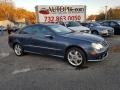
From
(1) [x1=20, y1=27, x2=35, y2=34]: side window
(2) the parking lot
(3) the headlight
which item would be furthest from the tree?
(3) the headlight

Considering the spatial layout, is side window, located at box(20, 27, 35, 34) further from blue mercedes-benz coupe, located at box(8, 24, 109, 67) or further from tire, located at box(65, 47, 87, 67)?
tire, located at box(65, 47, 87, 67)

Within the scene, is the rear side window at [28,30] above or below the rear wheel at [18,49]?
above

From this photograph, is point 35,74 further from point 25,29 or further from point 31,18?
point 31,18

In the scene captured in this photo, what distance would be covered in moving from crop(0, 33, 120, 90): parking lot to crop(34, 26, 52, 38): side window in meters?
1.02

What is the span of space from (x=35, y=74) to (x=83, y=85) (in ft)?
5.80

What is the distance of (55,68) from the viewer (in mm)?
6938

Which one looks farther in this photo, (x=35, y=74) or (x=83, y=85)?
(x=35, y=74)

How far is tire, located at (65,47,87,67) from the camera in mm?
6875

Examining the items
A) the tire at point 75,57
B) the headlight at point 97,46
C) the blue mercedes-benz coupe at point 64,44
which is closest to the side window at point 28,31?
the blue mercedes-benz coupe at point 64,44

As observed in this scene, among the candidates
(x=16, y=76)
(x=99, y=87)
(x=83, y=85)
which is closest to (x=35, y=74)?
(x=16, y=76)

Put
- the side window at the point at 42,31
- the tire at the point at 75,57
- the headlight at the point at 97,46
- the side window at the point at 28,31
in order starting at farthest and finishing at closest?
the side window at the point at 28,31 < the side window at the point at 42,31 < the tire at the point at 75,57 < the headlight at the point at 97,46

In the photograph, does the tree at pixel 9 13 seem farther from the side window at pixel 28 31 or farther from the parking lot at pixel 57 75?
the parking lot at pixel 57 75

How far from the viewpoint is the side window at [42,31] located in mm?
7956

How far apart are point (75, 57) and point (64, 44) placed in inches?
23.3
